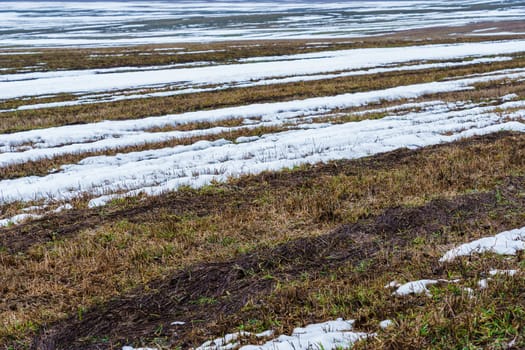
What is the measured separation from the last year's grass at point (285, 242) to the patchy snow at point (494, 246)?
0.71 feet

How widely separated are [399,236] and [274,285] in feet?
6.87

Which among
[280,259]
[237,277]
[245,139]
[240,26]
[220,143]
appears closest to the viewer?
[237,277]

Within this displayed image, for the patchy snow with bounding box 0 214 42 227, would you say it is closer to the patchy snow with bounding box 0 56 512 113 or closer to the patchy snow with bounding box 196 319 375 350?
the patchy snow with bounding box 196 319 375 350

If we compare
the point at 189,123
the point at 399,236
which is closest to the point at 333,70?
the point at 189,123

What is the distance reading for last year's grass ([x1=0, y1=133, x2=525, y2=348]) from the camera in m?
4.80

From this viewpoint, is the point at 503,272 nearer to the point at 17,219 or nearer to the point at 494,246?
the point at 494,246

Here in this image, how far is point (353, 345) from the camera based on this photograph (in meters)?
4.23

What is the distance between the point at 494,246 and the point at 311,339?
289 cm

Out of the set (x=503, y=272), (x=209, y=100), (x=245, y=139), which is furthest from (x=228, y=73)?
(x=503, y=272)

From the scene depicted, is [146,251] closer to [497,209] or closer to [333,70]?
[497,209]

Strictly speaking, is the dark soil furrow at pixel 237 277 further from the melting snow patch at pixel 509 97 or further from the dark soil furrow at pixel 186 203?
the melting snow patch at pixel 509 97

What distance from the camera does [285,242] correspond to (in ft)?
23.4

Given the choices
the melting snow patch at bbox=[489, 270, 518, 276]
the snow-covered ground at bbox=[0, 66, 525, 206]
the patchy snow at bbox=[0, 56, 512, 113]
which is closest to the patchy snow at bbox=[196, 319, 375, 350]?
the melting snow patch at bbox=[489, 270, 518, 276]

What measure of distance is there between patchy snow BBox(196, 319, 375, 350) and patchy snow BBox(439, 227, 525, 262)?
1848 millimetres
